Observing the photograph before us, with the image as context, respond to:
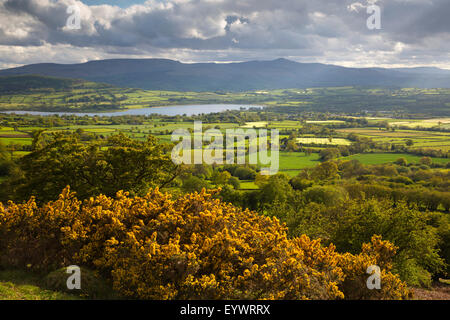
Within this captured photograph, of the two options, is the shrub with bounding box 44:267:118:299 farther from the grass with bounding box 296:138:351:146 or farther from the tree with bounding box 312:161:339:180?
the grass with bounding box 296:138:351:146

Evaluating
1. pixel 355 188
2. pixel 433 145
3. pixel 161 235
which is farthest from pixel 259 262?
pixel 433 145

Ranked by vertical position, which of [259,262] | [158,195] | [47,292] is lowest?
[47,292]

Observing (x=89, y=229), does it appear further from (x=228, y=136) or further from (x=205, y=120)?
(x=205, y=120)

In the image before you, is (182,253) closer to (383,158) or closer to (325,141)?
(383,158)

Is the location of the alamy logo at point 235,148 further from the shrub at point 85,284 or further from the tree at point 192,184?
the shrub at point 85,284

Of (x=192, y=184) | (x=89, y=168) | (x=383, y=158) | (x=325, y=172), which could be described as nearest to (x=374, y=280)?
(x=89, y=168)

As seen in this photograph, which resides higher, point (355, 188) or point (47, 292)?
point (47, 292)

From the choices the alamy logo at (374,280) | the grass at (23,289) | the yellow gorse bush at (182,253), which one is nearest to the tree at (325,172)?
the yellow gorse bush at (182,253)
